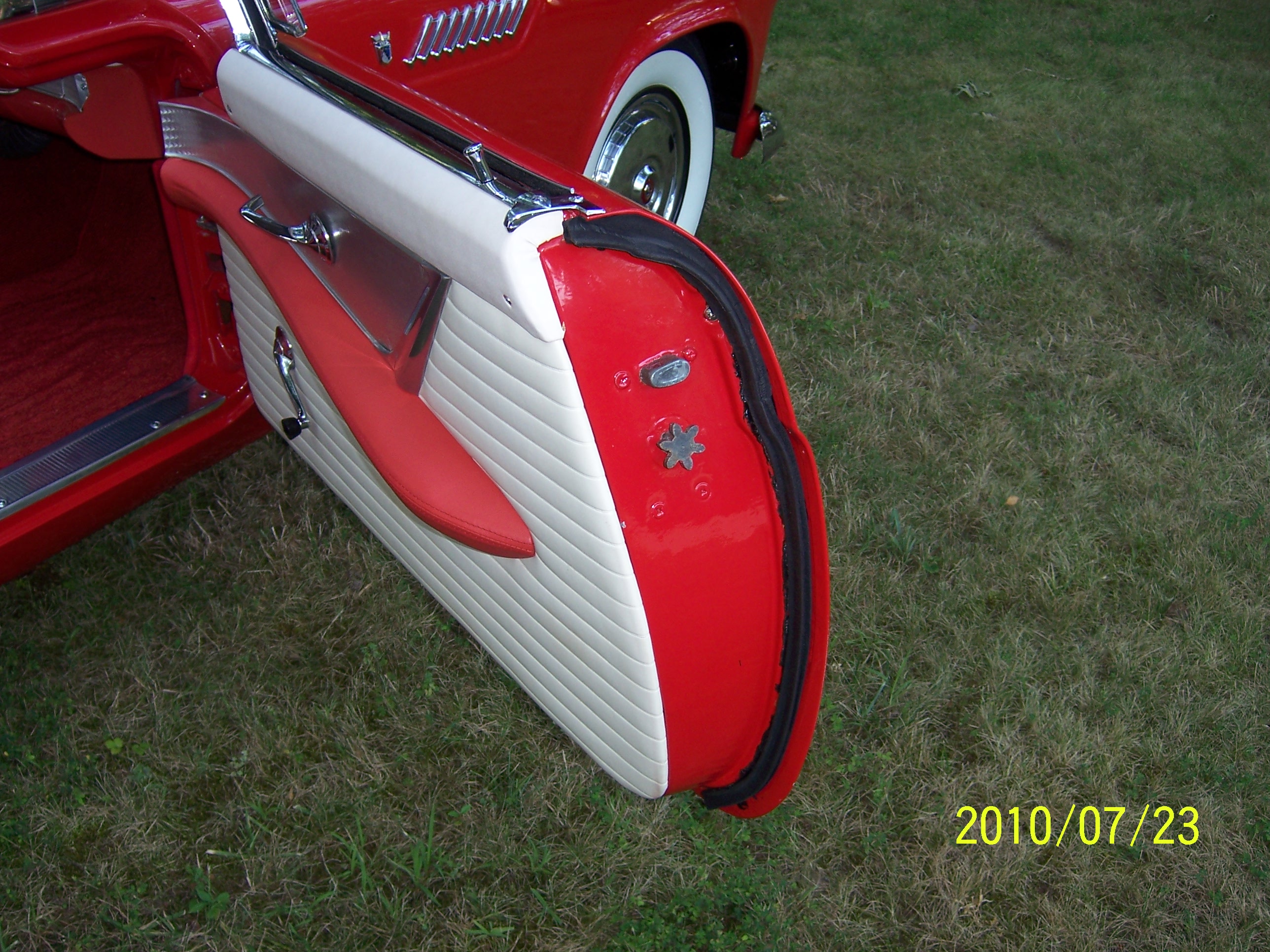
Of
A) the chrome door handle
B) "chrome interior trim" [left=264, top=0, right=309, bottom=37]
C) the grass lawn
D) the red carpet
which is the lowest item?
the grass lawn

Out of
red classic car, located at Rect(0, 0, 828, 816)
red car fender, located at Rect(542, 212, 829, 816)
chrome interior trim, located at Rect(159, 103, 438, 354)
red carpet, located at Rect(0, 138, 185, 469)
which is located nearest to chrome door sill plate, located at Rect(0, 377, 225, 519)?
red classic car, located at Rect(0, 0, 828, 816)

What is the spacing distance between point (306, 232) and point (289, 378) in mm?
349

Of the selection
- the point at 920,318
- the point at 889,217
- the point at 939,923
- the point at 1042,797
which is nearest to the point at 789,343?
the point at 920,318

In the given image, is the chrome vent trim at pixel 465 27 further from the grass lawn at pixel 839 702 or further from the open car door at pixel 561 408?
the grass lawn at pixel 839 702

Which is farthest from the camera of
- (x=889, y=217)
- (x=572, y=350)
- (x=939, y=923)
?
(x=889, y=217)

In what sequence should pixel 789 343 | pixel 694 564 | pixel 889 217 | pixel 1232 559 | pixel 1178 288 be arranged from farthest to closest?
pixel 889 217 → pixel 1178 288 → pixel 789 343 → pixel 1232 559 → pixel 694 564

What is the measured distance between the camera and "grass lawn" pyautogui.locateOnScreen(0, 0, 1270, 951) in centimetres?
172

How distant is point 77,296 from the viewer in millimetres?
2480

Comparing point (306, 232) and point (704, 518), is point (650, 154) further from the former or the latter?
point (704, 518)

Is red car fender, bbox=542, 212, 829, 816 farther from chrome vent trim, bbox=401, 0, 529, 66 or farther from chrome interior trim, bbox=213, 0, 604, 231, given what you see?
chrome vent trim, bbox=401, 0, 529, 66

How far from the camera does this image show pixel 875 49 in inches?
197

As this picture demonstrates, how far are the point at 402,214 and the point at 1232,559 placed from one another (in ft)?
7.38

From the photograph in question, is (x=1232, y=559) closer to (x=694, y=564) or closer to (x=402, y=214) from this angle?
(x=694, y=564)

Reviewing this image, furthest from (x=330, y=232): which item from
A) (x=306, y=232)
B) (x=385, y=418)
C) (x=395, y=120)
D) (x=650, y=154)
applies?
(x=650, y=154)
